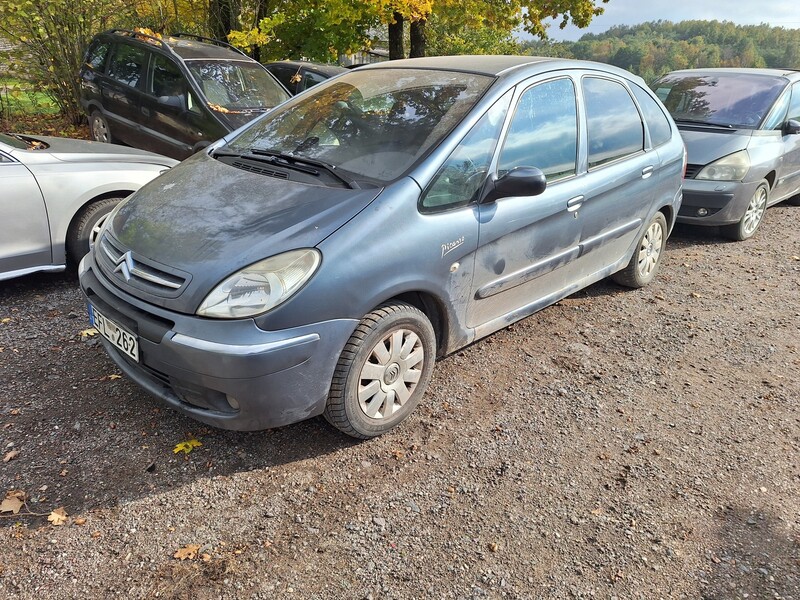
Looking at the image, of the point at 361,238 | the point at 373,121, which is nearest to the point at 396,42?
the point at 373,121

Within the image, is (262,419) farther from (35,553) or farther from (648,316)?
(648,316)

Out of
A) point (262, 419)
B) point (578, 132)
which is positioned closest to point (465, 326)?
point (262, 419)

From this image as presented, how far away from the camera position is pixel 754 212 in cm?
692

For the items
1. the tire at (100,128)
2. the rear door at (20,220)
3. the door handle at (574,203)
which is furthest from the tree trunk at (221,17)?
the door handle at (574,203)

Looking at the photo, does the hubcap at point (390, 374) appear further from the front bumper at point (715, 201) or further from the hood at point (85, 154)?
the front bumper at point (715, 201)

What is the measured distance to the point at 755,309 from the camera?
5.05 metres

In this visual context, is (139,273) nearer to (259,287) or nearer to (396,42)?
(259,287)

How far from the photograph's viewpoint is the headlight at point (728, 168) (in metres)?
6.46

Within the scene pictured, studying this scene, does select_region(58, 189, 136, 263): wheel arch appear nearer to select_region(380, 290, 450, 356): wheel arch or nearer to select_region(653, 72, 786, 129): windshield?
select_region(380, 290, 450, 356): wheel arch

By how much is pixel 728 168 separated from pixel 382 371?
529 cm

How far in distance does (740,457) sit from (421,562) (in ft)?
6.08

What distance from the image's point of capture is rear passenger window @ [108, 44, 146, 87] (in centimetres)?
764

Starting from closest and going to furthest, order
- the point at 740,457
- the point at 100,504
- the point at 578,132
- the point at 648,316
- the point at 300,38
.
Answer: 1. the point at 100,504
2. the point at 740,457
3. the point at 578,132
4. the point at 648,316
5. the point at 300,38

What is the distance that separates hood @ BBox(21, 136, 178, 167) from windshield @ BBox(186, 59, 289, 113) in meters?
2.12
